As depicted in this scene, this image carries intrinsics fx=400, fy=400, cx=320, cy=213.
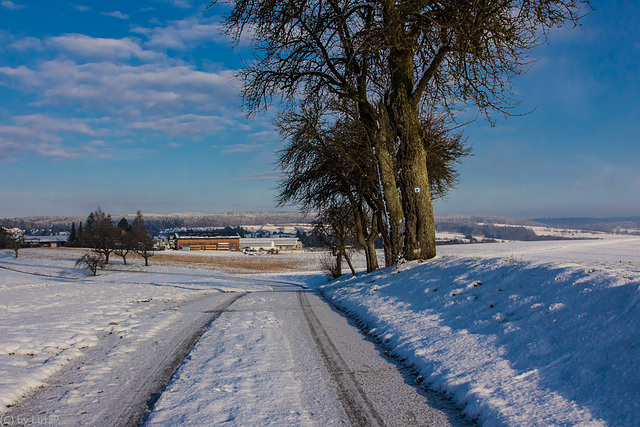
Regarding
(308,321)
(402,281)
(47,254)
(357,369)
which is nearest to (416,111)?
(402,281)

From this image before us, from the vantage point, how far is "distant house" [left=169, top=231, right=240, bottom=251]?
139 metres

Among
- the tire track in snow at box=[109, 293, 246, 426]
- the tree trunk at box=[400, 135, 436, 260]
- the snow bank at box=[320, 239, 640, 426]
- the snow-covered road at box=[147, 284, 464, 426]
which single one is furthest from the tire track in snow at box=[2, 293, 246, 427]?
the tree trunk at box=[400, 135, 436, 260]

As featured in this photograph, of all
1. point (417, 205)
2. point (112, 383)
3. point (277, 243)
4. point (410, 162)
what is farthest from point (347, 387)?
point (277, 243)

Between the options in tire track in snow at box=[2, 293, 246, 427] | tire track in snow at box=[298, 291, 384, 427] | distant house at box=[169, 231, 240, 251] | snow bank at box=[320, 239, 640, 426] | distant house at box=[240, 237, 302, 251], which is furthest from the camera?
distant house at box=[240, 237, 302, 251]

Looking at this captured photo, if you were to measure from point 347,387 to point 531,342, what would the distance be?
2.02 metres

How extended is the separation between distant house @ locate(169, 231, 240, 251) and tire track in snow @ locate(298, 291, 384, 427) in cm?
13373

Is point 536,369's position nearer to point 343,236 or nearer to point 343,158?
point 343,158

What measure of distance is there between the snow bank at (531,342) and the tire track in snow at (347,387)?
0.80 meters

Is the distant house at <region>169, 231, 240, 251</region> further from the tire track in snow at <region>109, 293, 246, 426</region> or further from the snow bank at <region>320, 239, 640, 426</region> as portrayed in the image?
the snow bank at <region>320, 239, 640, 426</region>

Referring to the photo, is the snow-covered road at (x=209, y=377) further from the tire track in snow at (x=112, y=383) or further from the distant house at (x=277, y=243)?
the distant house at (x=277, y=243)

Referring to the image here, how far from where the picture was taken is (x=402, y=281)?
30.8 feet

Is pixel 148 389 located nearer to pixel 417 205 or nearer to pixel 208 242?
pixel 417 205

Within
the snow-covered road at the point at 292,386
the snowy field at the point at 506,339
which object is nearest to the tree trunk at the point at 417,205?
the snowy field at the point at 506,339

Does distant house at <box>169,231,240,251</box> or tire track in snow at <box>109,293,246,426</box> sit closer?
tire track in snow at <box>109,293,246,426</box>
